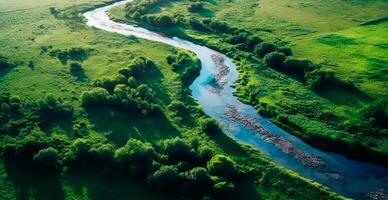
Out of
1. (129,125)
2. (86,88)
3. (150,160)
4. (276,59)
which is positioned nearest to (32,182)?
(150,160)

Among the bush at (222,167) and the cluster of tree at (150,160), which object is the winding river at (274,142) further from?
the cluster of tree at (150,160)

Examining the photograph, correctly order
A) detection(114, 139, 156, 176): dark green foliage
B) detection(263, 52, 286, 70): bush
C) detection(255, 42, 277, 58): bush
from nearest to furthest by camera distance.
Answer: detection(114, 139, 156, 176): dark green foliage
detection(263, 52, 286, 70): bush
detection(255, 42, 277, 58): bush

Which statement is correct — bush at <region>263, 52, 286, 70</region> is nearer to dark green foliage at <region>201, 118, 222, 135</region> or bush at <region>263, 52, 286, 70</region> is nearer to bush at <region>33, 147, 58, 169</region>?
dark green foliage at <region>201, 118, 222, 135</region>

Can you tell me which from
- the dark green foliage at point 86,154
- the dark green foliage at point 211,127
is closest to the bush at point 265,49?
the dark green foliage at point 211,127

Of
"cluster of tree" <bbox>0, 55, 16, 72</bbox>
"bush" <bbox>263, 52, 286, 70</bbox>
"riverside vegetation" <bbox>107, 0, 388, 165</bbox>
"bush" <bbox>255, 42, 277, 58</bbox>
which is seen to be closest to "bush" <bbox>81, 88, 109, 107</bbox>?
"riverside vegetation" <bbox>107, 0, 388, 165</bbox>

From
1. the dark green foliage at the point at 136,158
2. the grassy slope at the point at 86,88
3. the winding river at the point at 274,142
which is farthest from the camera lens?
the dark green foliage at the point at 136,158

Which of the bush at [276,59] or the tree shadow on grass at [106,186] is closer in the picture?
the tree shadow on grass at [106,186]

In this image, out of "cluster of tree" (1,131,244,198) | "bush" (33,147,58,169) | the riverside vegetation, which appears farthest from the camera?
the riverside vegetation
